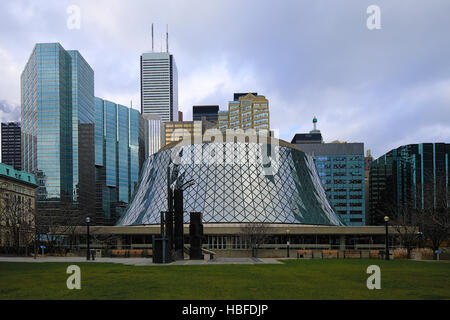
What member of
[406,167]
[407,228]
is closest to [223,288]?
[407,228]

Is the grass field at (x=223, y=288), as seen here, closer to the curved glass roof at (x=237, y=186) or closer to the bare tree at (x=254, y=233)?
the bare tree at (x=254, y=233)

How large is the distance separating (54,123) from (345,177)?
104 m

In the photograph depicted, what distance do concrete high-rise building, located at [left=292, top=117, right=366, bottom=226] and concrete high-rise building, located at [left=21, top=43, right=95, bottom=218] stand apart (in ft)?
283

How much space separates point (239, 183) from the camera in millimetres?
68250

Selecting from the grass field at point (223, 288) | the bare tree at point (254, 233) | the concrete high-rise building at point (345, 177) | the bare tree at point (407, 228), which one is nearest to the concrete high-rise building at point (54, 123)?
the concrete high-rise building at point (345, 177)

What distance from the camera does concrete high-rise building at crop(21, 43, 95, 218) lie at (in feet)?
505

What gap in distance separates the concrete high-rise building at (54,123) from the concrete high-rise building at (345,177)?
86.1 m

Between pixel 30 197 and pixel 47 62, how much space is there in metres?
65.5

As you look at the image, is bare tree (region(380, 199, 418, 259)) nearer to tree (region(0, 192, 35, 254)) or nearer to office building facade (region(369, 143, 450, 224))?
tree (region(0, 192, 35, 254))

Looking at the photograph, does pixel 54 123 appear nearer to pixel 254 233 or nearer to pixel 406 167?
pixel 254 233

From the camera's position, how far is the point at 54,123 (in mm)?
156250
